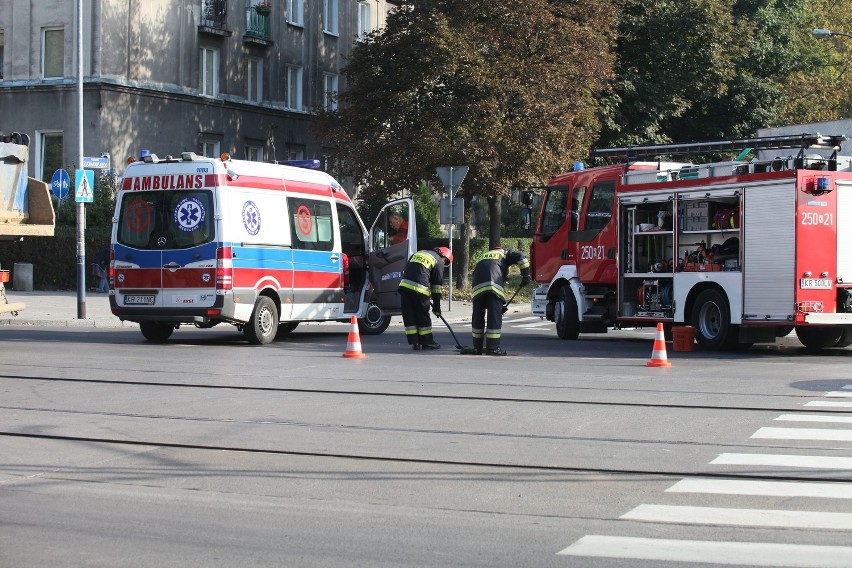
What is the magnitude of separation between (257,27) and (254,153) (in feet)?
14.4

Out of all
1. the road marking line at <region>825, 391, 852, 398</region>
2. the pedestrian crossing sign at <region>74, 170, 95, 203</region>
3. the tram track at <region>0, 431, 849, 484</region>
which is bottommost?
the tram track at <region>0, 431, 849, 484</region>

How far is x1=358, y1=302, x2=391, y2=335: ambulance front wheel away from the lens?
2158cm

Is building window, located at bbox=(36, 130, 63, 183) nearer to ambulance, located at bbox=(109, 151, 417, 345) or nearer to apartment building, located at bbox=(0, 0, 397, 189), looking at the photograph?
apartment building, located at bbox=(0, 0, 397, 189)

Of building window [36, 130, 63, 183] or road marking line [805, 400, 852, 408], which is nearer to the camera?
road marking line [805, 400, 852, 408]

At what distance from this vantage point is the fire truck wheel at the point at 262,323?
62.1 ft

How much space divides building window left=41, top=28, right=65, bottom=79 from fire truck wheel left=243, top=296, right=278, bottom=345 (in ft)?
71.0

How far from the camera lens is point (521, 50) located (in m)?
34.7

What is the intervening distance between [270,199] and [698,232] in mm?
6497

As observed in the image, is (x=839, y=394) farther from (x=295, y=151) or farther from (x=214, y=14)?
(x=295, y=151)

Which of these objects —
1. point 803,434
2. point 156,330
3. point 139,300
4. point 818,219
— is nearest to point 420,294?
point 139,300

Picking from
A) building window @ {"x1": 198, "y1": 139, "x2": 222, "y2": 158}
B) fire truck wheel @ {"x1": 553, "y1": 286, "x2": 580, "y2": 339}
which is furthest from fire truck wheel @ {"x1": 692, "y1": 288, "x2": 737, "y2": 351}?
building window @ {"x1": 198, "y1": 139, "x2": 222, "y2": 158}

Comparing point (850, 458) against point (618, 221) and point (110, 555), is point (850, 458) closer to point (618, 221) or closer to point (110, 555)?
point (110, 555)

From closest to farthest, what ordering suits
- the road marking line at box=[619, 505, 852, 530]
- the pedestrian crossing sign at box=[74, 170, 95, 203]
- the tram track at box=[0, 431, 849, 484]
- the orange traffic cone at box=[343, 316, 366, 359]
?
the road marking line at box=[619, 505, 852, 530]
the tram track at box=[0, 431, 849, 484]
the orange traffic cone at box=[343, 316, 366, 359]
the pedestrian crossing sign at box=[74, 170, 95, 203]

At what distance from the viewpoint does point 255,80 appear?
44094 millimetres
